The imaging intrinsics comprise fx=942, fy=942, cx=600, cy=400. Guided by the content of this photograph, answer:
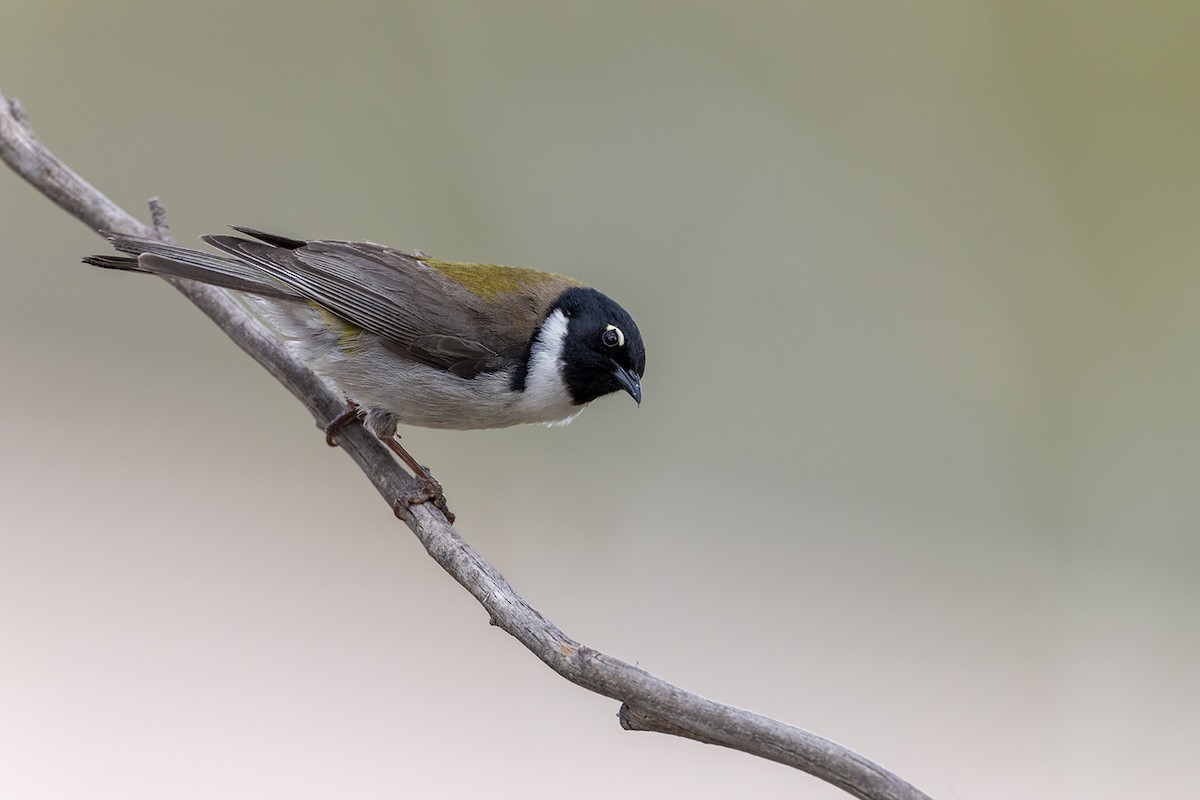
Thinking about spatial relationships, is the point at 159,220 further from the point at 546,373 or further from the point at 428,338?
the point at 546,373

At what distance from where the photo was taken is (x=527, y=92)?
366 centimetres

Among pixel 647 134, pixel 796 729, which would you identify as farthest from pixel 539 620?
pixel 647 134

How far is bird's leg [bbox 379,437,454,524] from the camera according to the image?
6.75 ft

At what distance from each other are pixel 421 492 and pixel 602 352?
55 centimetres

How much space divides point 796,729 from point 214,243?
1727mm

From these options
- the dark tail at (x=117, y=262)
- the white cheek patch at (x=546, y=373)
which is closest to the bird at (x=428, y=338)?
the white cheek patch at (x=546, y=373)

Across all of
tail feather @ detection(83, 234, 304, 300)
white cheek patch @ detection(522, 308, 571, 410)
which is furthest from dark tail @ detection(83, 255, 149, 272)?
white cheek patch @ detection(522, 308, 571, 410)

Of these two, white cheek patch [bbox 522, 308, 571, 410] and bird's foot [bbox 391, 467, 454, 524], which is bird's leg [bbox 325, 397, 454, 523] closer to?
bird's foot [bbox 391, 467, 454, 524]

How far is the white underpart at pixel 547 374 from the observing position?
229 cm

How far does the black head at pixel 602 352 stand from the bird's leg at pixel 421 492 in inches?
15.8

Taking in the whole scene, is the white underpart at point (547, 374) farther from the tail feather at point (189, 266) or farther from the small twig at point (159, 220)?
the small twig at point (159, 220)

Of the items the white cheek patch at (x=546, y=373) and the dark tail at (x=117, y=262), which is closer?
the dark tail at (x=117, y=262)

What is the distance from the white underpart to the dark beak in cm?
14

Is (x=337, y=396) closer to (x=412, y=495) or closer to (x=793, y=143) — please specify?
(x=412, y=495)
